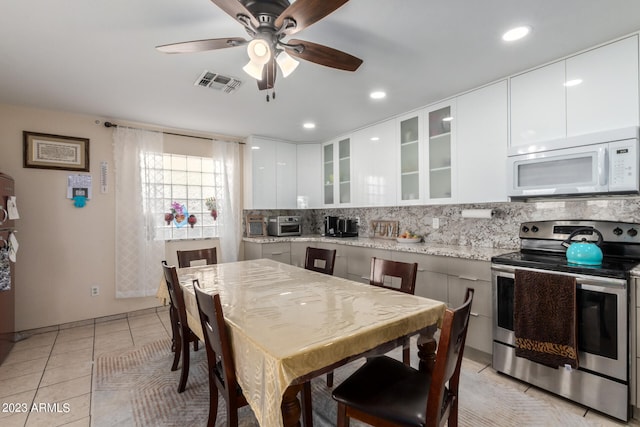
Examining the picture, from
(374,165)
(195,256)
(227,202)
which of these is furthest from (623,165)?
Result: (227,202)

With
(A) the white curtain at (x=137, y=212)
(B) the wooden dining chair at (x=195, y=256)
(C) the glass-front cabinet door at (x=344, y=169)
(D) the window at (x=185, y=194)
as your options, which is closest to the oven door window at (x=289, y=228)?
(C) the glass-front cabinet door at (x=344, y=169)

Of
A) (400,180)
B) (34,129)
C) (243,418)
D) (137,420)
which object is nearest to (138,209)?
(34,129)

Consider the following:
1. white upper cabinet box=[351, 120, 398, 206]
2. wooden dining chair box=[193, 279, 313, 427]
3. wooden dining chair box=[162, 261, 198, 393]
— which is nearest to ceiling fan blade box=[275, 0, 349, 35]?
wooden dining chair box=[193, 279, 313, 427]

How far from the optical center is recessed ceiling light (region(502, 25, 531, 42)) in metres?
1.85

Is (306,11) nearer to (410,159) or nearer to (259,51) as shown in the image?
(259,51)

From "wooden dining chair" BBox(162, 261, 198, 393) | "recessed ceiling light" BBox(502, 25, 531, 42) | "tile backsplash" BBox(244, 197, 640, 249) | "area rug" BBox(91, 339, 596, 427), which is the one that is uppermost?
"recessed ceiling light" BBox(502, 25, 531, 42)

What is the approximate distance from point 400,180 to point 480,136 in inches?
38.4

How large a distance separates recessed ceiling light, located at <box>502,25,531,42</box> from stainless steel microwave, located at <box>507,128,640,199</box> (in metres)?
0.82

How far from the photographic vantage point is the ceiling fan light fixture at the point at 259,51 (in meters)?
1.51

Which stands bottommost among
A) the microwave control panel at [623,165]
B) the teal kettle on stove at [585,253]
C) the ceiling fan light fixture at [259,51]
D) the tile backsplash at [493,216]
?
the teal kettle on stove at [585,253]

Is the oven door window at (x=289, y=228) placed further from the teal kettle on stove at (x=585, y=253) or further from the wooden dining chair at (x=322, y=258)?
the teal kettle on stove at (x=585, y=253)

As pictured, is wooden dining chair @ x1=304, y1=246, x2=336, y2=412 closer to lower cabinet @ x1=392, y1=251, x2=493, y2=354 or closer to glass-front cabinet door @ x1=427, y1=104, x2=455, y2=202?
lower cabinet @ x1=392, y1=251, x2=493, y2=354

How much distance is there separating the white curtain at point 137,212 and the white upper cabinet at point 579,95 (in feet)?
13.1

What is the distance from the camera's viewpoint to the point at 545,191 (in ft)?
7.34
